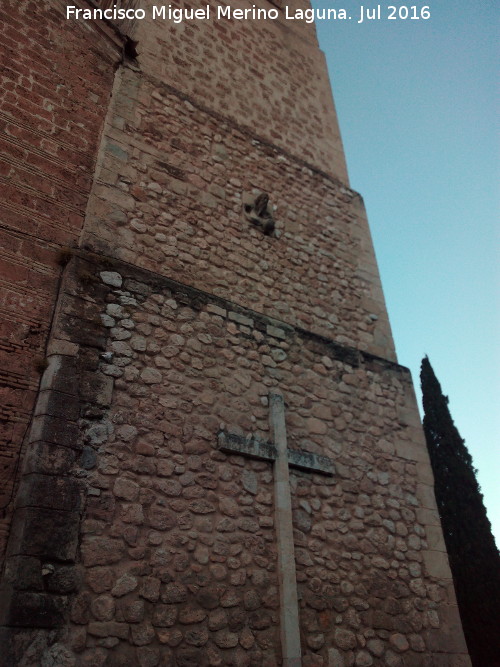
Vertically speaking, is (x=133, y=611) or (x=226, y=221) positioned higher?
(x=226, y=221)

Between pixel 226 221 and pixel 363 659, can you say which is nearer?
pixel 363 659

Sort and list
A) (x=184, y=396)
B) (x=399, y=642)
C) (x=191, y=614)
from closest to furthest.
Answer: (x=191, y=614), (x=184, y=396), (x=399, y=642)

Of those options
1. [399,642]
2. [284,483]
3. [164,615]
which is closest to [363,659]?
[399,642]

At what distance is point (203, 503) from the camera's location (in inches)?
165

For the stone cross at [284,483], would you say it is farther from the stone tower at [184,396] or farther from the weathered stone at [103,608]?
the weathered stone at [103,608]

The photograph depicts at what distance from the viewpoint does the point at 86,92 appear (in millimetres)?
5531

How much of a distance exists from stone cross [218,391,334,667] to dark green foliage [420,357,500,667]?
254 inches

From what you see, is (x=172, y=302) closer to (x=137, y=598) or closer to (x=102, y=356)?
(x=102, y=356)

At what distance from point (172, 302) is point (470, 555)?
8381mm

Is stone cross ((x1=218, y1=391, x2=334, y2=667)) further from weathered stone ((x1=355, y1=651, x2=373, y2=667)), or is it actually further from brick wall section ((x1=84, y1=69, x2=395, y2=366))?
brick wall section ((x1=84, y1=69, x2=395, y2=366))

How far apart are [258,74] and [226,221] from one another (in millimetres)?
3395

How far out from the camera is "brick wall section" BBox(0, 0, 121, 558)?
12.7 ft

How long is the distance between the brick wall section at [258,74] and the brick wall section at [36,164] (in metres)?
1.00

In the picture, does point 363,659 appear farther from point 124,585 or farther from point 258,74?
point 258,74
